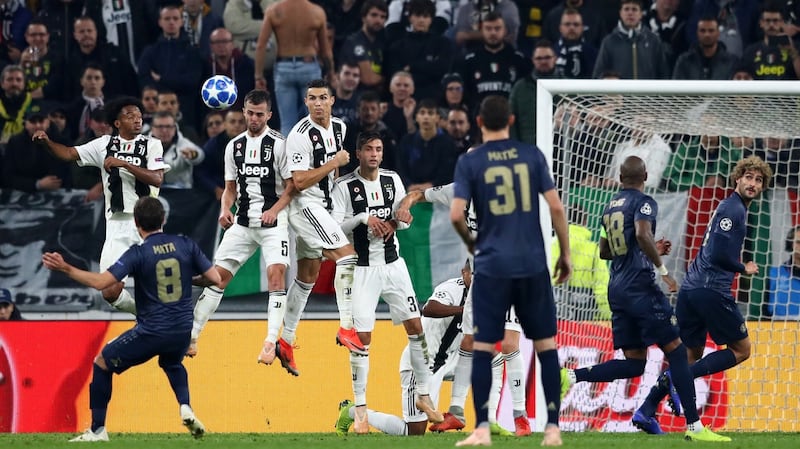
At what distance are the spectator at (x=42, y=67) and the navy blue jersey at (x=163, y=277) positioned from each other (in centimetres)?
805

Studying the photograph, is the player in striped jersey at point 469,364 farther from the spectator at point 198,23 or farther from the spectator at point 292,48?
the spectator at point 198,23

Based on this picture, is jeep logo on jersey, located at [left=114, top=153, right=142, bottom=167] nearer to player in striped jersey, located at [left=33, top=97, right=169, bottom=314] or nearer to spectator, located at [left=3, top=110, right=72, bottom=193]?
player in striped jersey, located at [left=33, top=97, right=169, bottom=314]

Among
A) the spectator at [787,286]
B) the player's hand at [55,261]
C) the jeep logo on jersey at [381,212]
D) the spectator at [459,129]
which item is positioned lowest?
the spectator at [787,286]

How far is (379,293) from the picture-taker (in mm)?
13141

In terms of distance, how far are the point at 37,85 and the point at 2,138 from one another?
37.2 inches

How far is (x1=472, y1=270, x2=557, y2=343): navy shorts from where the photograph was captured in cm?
977

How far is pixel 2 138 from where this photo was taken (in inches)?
→ 711

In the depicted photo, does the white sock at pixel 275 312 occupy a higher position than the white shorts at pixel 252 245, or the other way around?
the white shorts at pixel 252 245

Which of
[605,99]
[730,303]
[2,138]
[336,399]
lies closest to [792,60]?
[605,99]

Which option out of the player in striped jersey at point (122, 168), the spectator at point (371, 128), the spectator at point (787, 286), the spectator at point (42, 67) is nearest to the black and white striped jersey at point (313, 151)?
the player in striped jersey at point (122, 168)

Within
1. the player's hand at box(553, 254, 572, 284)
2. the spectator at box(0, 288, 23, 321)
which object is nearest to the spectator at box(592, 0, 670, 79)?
the spectator at box(0, 288, 23, 321)

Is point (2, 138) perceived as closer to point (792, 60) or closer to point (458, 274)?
point (458, 274)

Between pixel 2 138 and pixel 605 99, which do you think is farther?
pixel 2 138

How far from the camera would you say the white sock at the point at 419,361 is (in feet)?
43.0
